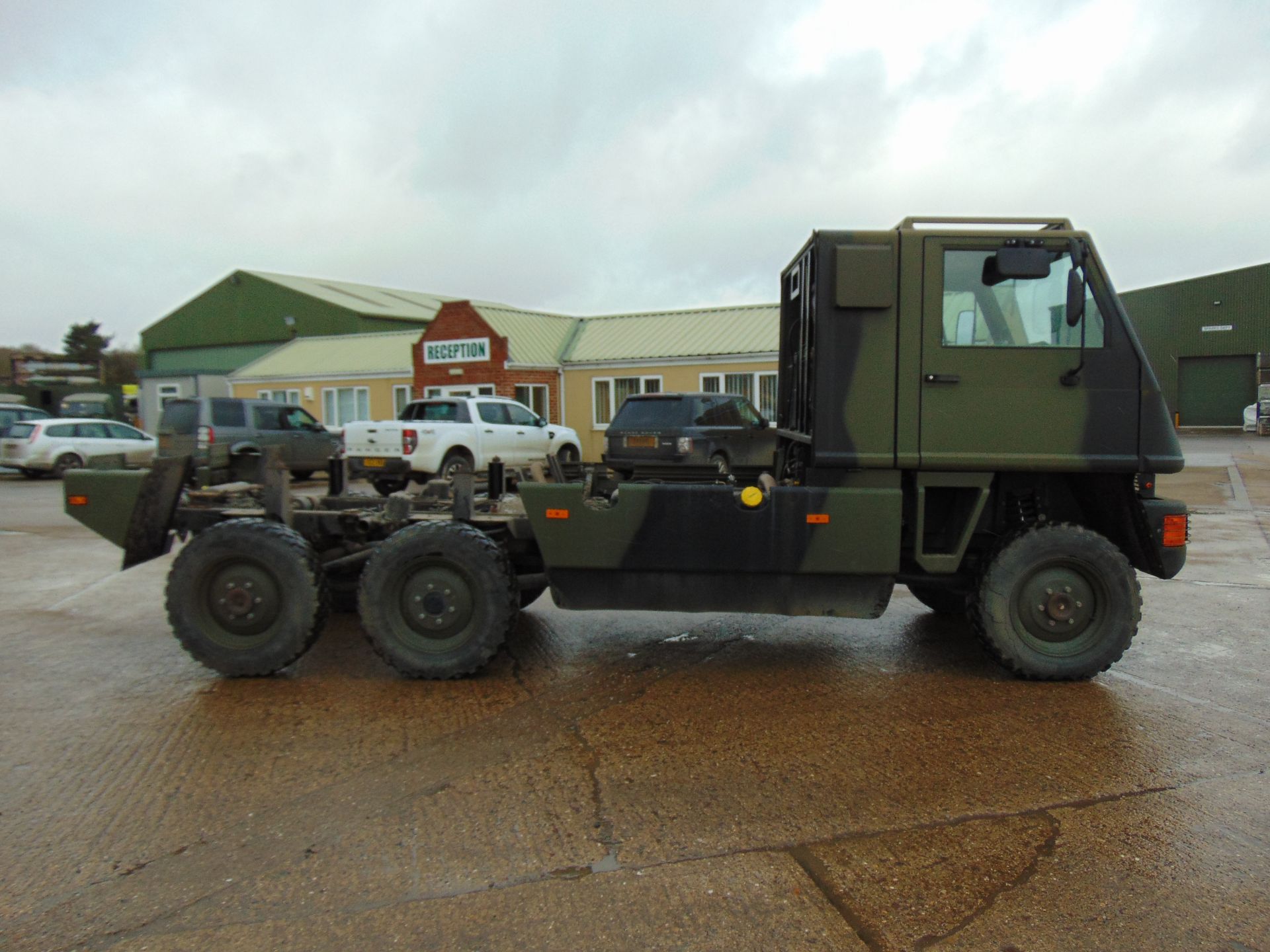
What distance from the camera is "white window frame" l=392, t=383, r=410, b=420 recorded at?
29.4 m

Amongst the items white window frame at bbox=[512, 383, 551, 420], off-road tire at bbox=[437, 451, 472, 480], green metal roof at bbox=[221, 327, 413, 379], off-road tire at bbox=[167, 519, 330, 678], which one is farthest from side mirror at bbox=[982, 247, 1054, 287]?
green metal roof at bbox=[221, 327, 413, 379]

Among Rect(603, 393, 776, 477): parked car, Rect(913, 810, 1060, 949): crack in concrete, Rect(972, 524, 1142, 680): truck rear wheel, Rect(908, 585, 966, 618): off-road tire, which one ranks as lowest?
Rect(913, 810, 1060, 949): crack in concrete

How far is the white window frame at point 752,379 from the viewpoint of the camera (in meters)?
23.6

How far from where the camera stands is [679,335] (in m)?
26.4

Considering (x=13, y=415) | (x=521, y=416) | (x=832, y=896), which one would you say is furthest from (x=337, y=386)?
(x=832, y=896)

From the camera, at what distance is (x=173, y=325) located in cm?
4947

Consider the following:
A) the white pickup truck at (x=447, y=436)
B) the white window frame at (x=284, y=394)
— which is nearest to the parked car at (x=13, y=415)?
the white window frame at (x=284, y=394)

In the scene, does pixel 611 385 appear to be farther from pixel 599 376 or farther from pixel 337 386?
pixel 337 386

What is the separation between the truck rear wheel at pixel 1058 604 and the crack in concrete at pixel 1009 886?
168 cm

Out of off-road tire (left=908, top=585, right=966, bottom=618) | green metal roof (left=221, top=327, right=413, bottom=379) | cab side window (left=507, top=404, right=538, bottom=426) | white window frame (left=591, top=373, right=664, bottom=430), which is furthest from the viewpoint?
green metal roof (left=221, top=327, right=413, bottom=379)

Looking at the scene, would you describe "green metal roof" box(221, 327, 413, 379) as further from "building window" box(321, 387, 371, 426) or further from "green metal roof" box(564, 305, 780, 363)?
"green metal roof" box(564, 305, 780, 363)

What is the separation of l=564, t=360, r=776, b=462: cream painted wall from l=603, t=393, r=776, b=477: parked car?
934cm

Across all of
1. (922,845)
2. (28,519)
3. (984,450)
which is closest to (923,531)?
(984,450)

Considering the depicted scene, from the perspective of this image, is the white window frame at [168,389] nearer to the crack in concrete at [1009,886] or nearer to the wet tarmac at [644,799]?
the wet tarmac at [644,799]
